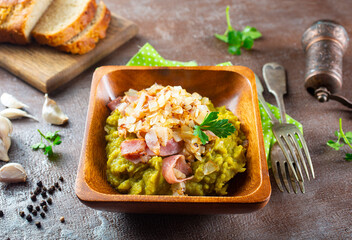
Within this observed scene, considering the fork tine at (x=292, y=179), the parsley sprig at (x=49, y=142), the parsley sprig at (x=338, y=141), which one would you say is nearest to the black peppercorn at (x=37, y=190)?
the parsley sprig at (x=49, y=142)

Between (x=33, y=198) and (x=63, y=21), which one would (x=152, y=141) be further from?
(x=63, y=21)

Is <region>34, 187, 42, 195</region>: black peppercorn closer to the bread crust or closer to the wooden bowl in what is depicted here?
the wooden bowl

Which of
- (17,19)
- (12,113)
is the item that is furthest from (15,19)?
(12,113)

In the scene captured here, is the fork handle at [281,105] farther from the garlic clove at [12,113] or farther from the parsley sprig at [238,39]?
the garlic clove at [12,113]

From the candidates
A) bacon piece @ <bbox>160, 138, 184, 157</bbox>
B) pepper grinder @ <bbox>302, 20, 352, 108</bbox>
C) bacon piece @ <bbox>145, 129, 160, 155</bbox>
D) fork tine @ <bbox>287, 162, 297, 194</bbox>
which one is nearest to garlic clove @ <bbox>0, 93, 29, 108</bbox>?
bacon piece @ <bbox>145, 129, 160, 155</bbox>

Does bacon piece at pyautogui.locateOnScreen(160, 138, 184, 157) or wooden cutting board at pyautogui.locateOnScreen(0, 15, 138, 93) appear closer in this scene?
bacon piece at pyautogui.locateOnScreen(160, 138, 184, 157)

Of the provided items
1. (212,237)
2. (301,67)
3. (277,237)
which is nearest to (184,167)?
(212,237)

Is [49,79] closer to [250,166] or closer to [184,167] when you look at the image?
[184,167]
